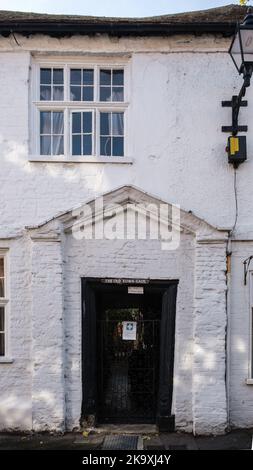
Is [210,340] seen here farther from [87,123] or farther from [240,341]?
[87,123]

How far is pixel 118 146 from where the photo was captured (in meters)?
7.35

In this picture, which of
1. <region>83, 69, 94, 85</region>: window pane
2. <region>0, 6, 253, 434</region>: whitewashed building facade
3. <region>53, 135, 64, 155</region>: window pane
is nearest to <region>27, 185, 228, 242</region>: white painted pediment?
<region>0, 6, 253, 434</region>: whitewashed building facade

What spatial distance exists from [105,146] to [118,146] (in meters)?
0.23

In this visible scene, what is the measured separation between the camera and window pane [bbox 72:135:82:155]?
7.33 m

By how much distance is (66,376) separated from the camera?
6.98 metres

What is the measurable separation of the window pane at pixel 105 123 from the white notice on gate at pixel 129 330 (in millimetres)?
3379

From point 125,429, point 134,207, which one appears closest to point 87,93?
point 134,207

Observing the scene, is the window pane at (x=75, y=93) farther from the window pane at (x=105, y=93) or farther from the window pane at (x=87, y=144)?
the window pane at (x=87, y=144)

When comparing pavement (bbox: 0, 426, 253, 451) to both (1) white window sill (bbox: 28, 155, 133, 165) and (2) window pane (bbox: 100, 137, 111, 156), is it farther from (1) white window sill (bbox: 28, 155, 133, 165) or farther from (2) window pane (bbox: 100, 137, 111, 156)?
(2) window pane (bbox: 100, 137, 111, 156)

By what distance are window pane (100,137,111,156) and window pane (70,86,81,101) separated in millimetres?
852

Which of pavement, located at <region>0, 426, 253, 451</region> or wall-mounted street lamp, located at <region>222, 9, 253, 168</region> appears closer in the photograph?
wall-mounted street lamp, located at <region>222, 9, 253, 168</region>

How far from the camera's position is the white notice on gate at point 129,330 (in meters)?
7.23

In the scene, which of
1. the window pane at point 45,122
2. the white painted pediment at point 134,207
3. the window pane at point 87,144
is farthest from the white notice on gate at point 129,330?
the window pane at point 45,122

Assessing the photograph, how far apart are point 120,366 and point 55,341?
1.29 m
